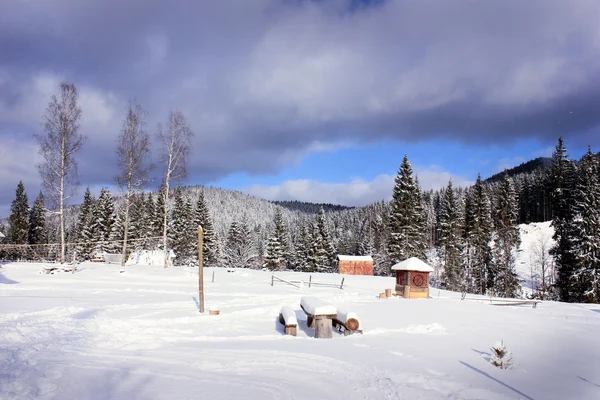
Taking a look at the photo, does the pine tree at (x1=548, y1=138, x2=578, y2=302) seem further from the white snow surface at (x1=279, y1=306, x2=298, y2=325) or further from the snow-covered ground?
the white snow surface at (x1=279, y1=306, x2=298, y2=325)

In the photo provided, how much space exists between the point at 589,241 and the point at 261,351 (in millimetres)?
35301

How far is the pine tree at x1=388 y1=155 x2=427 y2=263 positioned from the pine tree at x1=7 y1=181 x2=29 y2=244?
50409mm

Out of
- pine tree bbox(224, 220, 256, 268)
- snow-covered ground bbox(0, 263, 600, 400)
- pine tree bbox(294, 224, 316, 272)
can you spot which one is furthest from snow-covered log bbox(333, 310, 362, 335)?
pine tree bbox(224, 220, 256, 268)

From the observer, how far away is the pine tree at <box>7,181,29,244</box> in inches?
2019

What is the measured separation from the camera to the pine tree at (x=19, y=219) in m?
51.3

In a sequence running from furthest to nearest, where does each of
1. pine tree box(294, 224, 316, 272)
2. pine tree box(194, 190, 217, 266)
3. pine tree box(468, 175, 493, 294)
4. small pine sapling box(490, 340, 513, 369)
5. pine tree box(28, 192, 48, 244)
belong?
1. pine tree box(28, 192, 48, 244)
2. pine tree box(294, 224, 316, 272)
3. pine tree box(194, 190, 217, 266)
4. pine tree box(468, 175, 493, 294)
5. small pine sapling box(490, 340, 513, 369)

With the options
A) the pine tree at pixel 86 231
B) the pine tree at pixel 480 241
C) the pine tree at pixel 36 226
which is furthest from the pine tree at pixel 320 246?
the pine tree at pixel 36 226

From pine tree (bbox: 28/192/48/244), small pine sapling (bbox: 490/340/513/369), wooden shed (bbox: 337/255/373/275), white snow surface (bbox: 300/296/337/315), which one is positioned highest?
pine tree (bbox: 28/192/48/244)

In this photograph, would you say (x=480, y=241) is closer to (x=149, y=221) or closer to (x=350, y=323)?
(x=350, y=323)

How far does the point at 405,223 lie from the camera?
4425 cm

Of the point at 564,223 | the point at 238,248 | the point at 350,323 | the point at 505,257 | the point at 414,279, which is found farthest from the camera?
the point at 238,248

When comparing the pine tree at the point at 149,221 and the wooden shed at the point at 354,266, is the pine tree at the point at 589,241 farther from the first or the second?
the pine tree at the point at 149,221

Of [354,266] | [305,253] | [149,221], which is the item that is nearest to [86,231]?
[149,221]

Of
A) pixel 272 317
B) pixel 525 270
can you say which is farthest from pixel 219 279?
pixel 525 270
